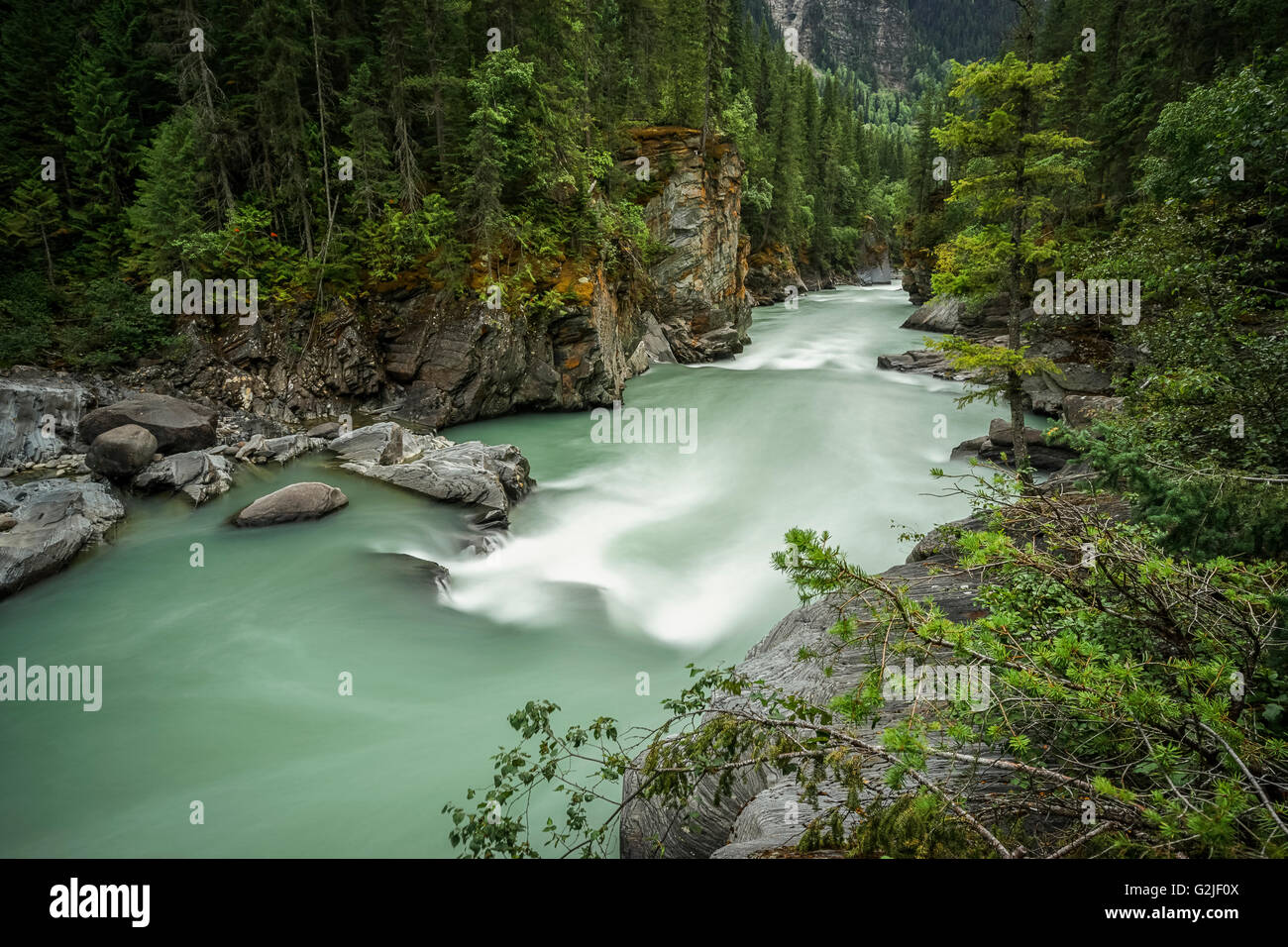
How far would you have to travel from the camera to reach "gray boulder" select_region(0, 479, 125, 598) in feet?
29.9

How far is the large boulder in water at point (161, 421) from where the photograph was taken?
Answer: 43.3 feet

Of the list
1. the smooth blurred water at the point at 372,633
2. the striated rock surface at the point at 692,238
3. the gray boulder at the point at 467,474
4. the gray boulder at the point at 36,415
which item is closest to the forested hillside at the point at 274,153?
the gray boulder at the point at 36,415

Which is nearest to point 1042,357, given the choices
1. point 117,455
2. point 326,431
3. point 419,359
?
point 419,359

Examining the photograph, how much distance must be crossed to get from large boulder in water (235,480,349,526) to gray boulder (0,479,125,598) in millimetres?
2232

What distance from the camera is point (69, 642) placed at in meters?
8.08

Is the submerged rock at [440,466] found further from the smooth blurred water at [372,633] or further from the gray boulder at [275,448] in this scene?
the gray boulder at [275,448]

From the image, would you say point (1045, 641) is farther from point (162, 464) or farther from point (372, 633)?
point (162, 464)

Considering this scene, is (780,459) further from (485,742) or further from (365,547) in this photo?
(485,742)

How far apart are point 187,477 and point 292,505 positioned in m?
2.87

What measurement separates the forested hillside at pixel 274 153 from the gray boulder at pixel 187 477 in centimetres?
607

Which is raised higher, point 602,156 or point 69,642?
point 602,156

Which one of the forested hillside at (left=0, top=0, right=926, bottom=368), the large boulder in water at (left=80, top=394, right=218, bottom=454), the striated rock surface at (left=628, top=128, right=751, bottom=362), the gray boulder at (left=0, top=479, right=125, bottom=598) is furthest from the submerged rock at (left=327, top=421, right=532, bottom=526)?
the striated rock surface at (left=628, top=128, right=751, bottom=362)
